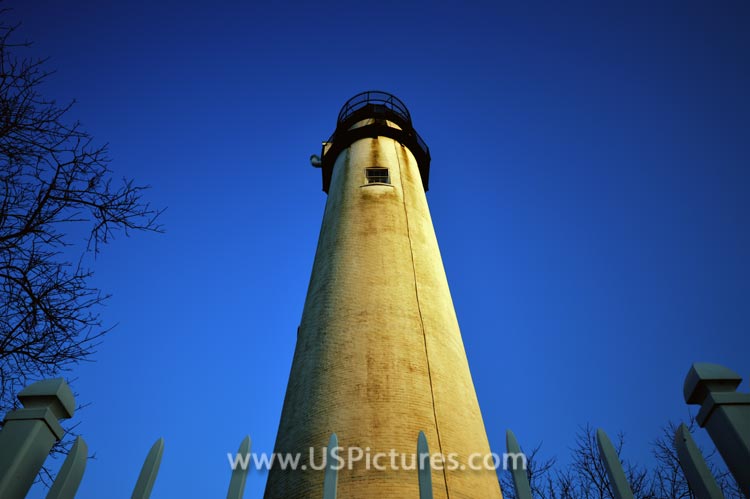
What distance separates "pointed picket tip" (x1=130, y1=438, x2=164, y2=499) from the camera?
98.7 inches

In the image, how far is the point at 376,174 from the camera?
12.4 meters

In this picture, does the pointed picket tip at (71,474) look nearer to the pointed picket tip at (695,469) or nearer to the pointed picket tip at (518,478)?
the pointed picket tip at (518,478)

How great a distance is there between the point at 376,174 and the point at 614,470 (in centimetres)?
1032

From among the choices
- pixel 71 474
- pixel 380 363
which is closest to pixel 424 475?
pixel 71 474

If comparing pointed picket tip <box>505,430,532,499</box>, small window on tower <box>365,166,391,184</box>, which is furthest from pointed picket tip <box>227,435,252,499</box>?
small window on tower <box>365,166,391,184</box>

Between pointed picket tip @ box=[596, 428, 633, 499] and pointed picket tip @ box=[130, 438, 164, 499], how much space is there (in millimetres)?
2312

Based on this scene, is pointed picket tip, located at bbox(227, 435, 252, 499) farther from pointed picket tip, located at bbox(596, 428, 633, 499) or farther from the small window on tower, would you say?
the small window on tower

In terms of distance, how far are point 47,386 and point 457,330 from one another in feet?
22.1

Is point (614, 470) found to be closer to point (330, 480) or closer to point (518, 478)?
point (518, 478)

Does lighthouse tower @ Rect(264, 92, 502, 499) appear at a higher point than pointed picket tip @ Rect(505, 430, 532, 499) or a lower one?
higher

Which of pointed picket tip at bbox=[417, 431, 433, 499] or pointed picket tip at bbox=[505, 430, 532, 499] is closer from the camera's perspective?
pointed picket tip at bbox=[417, 431, 433, 499]

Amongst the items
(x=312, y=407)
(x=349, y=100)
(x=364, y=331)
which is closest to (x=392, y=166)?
(x=349, y=100)

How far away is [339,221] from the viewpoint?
34.1 ft

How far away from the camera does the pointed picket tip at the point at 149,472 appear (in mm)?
2508
